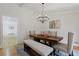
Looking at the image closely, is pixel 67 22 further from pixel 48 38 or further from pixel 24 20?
pixel 24 20

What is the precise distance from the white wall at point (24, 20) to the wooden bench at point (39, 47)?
0.10 meters

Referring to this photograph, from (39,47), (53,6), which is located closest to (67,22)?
(53,6)

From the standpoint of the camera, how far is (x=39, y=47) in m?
1.37

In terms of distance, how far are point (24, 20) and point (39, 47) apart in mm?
456

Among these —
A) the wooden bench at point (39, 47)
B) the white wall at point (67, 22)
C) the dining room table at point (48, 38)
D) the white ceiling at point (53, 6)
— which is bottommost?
the wooden bench at point (39, 47)

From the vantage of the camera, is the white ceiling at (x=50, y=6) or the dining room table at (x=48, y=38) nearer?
the white ceiling at (x=50, y=6)

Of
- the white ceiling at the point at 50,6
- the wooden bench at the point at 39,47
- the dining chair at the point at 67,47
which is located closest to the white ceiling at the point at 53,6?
the white ceiling at the point at 50,6

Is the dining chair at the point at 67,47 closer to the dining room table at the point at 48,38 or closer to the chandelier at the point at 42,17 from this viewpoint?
the dining room table at the point at 48,38

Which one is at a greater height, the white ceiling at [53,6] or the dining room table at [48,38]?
the white ceiling at [53,6]

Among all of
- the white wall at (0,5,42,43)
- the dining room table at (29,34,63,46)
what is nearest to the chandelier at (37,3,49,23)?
the white wall at (0,5,42,43)

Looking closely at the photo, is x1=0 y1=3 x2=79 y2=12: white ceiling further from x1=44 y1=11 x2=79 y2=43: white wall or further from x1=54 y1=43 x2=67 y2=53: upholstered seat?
x1=54 y1=43 x2=67 y2=53: upholstered seat

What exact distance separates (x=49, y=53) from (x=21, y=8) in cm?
74

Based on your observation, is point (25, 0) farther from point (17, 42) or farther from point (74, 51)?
point (74, 51)

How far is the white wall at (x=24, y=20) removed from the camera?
1.32 meters
